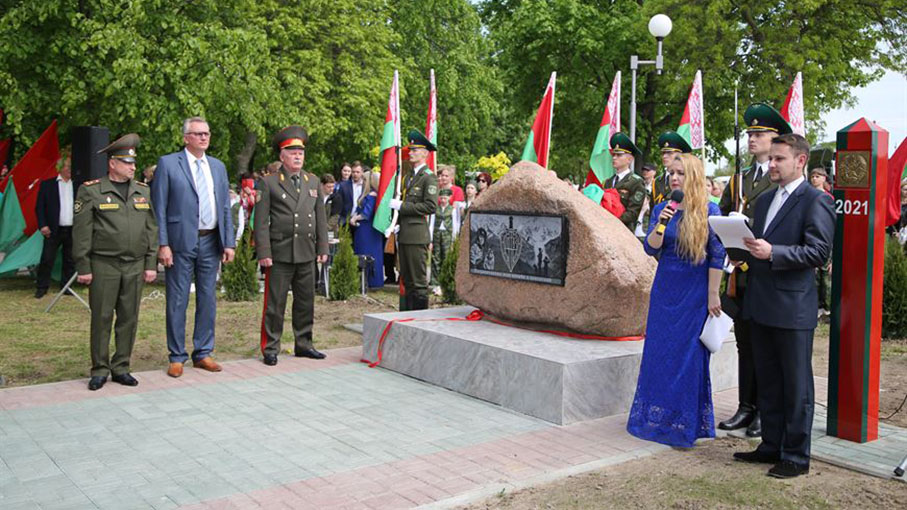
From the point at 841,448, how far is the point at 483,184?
39.8 ft

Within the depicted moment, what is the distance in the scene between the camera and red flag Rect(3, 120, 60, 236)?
42.9ft

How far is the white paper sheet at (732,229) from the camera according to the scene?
4.94 metres

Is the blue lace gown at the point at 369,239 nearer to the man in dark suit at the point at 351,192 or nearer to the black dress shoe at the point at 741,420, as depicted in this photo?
the man in dark suit at the point at 351,192

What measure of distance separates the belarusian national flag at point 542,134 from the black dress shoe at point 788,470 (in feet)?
18.5

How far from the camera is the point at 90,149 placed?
1214 centimetres

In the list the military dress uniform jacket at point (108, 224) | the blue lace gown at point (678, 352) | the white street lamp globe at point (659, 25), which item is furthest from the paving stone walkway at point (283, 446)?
the white street lamp globe at point (659, 25)

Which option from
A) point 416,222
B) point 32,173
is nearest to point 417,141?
point 416,222

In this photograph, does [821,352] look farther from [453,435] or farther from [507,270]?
[453,435]

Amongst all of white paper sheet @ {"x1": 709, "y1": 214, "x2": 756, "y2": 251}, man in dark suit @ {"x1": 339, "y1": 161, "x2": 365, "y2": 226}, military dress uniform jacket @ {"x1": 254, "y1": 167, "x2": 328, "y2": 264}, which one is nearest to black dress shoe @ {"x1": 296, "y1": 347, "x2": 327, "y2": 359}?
military dress uniform jacket @ {"x1": 254, "y1": 167, "x2": 328, "y2": 264}

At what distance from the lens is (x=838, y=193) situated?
19.2 feet

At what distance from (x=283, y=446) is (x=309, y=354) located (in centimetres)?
294

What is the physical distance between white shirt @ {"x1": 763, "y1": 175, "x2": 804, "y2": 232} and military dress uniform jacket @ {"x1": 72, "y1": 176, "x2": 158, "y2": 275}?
16.3ft

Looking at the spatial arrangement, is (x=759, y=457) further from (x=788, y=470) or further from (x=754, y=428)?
(x=754, y=428)

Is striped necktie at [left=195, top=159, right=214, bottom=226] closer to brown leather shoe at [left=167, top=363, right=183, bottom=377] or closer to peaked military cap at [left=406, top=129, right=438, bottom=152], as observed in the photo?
brown leather shoe at [left=167, top=363, right=183, bottom=377]
